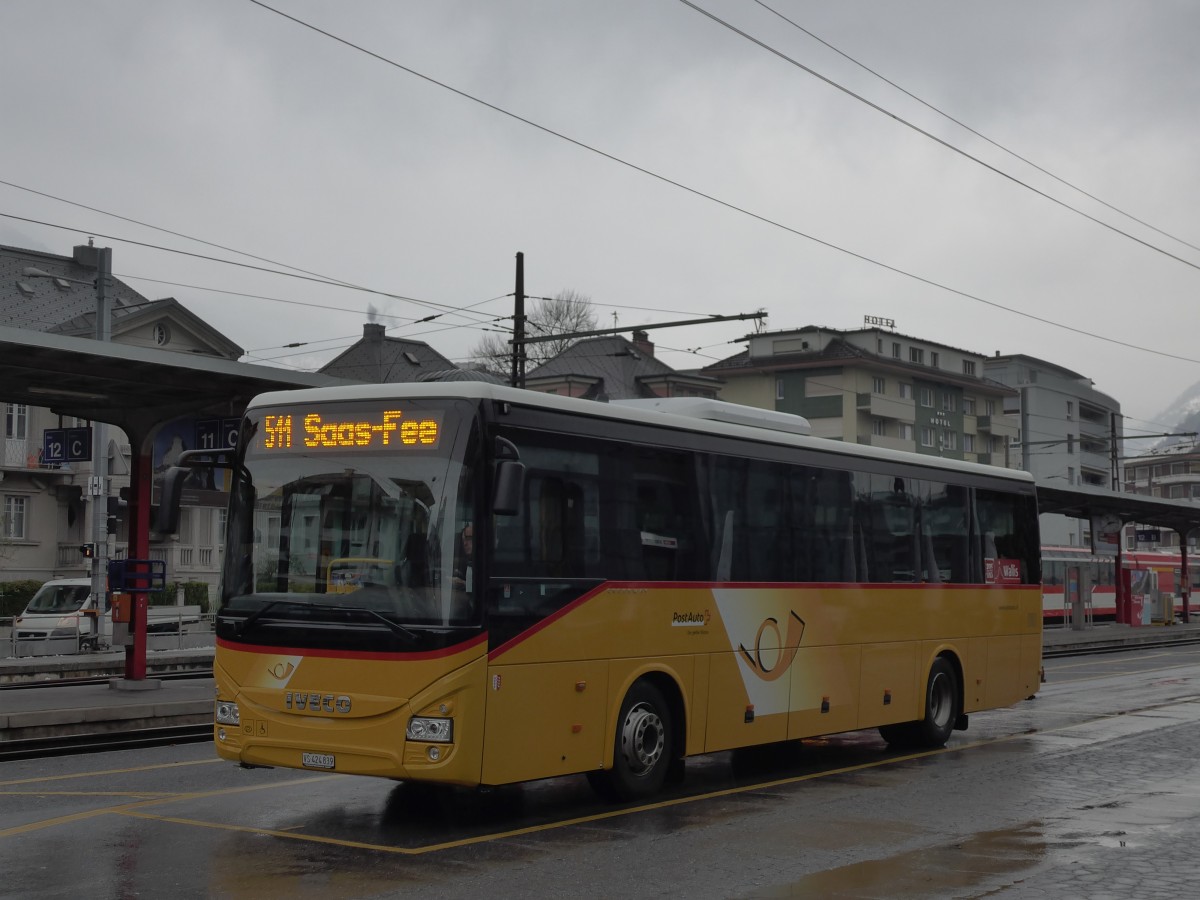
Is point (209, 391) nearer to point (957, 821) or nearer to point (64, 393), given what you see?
point (64, 393)

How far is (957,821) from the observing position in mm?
10320

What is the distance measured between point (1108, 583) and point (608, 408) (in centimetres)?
5674

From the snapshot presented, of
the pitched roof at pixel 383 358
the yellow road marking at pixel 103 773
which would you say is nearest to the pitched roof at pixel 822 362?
the pitched roof at pixel 383 358

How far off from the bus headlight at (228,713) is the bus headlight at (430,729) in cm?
143

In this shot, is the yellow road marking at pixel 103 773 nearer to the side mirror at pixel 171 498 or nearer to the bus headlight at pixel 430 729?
the side mirror at pixel 171 498

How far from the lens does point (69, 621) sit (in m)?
34.5

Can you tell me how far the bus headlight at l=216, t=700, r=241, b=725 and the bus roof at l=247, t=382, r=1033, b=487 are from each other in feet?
6.86

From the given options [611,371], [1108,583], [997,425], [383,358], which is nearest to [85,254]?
[383,358]

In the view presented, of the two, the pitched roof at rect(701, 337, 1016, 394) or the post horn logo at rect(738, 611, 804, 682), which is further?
the pitched roof at rect(701, 337, 1016, 394)

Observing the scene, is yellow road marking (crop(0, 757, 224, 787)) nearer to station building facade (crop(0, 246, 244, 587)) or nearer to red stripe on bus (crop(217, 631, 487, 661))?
red stripe on bus (crop(217, 631, 487, 661))

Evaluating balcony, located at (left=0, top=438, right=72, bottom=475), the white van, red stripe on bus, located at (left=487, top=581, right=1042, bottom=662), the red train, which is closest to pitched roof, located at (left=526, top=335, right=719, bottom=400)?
the red train

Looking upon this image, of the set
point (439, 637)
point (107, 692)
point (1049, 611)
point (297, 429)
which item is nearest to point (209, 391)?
point (107, 692)

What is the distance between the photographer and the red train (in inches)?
2100

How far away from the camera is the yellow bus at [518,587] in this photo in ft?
30.7
